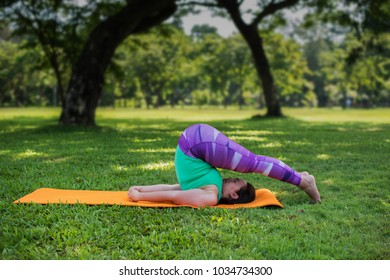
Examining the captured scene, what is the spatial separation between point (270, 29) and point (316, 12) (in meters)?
2.81

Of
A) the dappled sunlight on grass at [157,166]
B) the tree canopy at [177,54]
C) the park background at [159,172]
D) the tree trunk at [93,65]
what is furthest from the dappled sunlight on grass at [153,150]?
the tree canopy at [177,54]

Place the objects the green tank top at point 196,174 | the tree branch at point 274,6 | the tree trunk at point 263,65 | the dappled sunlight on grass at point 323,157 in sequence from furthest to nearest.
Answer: the tree trunk at point 263,65
the tree branch at point 274,6
the dappled sunlight on grass at point 323,157
the green tank top at point 196,174

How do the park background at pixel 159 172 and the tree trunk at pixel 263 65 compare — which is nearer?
the park background at pixel 159 172

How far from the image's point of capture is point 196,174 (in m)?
4.05

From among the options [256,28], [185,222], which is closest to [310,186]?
[185,222]

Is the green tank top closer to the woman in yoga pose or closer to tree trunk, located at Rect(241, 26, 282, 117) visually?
the woman in yoga pose

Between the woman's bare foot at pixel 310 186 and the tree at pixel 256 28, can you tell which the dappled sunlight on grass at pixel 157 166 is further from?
the tree at pixel 256 28

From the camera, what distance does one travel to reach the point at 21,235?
3.15 meters

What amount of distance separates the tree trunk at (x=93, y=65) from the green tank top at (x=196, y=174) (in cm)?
920

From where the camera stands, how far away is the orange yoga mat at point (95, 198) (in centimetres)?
393

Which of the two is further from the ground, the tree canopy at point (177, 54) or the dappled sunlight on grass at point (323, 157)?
the tree canopy at point (177, 54)

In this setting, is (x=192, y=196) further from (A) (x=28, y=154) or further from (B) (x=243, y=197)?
(A) (x=28, y=154)
